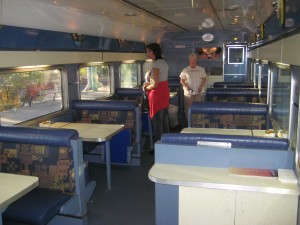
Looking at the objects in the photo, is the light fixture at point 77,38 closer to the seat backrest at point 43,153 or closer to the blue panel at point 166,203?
the seat backrest at point 43,153

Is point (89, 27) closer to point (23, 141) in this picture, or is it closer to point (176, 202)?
point (23, 141)

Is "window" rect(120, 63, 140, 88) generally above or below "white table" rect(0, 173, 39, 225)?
above

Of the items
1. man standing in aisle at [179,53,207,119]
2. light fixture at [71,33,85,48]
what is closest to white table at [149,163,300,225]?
light fixture at [71,33,85,48]

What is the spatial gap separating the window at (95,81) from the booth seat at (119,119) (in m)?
0.59

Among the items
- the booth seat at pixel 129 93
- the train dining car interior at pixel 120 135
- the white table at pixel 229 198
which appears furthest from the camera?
the booth seat at pixel 129 93

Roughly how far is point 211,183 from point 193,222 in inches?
15.0

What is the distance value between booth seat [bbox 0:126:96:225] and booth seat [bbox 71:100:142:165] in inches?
67.8

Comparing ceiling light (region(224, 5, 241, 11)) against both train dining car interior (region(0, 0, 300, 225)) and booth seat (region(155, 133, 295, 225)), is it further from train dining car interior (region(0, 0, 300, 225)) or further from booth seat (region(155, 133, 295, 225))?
booth seat (region(155, 133, 295, 225))

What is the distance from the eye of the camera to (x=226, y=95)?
18.1 ft

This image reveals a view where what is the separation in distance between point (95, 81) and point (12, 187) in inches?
154

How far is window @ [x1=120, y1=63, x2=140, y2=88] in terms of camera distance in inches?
286

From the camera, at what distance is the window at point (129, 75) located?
23.9ft

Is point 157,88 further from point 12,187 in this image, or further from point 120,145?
point 12,187

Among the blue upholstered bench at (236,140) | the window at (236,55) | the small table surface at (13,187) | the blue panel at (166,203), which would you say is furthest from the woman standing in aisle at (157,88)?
the window at (236,55)
